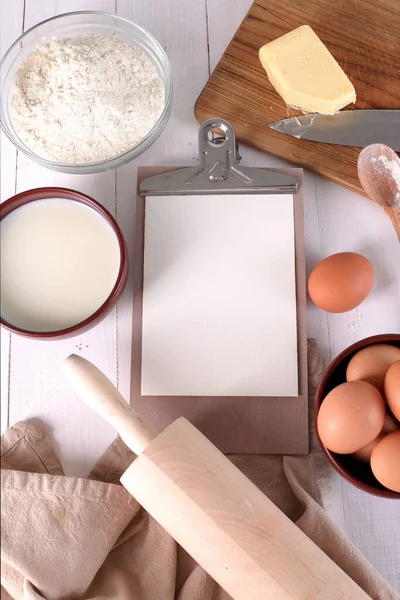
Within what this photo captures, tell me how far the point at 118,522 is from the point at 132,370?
8.3 inches

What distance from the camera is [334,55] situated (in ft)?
3.30

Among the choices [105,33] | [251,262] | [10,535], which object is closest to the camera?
[10,535]

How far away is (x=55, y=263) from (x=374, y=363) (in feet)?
1.53

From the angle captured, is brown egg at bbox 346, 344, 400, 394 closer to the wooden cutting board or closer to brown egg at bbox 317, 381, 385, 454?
brown egg at bbox 317, 381, 385, 454

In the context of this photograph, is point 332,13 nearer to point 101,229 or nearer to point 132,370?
point 101,229

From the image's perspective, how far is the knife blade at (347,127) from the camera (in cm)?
96

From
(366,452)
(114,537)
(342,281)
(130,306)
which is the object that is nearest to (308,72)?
(342,281)

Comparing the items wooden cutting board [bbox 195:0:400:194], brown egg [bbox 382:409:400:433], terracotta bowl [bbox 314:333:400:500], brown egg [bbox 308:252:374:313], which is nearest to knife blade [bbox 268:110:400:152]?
wooden cutting board [bbox 195:0:400:194]

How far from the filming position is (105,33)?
1.05m

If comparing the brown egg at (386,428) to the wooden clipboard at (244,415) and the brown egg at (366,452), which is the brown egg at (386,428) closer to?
the brown egg at (366,452)

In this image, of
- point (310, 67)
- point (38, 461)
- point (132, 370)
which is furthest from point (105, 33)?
point (38, 461)

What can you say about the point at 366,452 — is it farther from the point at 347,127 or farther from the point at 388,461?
the point at 347,127

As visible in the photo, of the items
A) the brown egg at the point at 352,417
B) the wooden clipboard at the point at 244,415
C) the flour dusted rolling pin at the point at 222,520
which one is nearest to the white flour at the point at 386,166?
the wooden clipboard at the point at 244,415

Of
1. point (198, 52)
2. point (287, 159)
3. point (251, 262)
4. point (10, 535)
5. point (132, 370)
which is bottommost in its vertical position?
point (10, 535)
